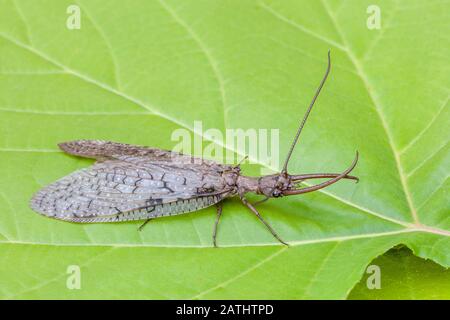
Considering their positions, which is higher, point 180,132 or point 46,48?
point 46,48

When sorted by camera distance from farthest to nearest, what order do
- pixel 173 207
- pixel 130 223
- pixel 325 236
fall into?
pixel 173 207, pixel 130 223, pixel 325 236

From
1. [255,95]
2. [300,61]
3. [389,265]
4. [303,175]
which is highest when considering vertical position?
[300,61]

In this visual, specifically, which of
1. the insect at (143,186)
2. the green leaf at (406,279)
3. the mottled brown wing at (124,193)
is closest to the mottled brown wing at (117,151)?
the insect at (143,186)

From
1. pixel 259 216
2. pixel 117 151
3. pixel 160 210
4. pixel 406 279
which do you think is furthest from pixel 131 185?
pixel 406 279

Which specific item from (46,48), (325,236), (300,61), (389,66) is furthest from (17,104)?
(389,66)

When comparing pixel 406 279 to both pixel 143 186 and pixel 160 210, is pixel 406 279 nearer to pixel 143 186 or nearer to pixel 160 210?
pixel 160 210

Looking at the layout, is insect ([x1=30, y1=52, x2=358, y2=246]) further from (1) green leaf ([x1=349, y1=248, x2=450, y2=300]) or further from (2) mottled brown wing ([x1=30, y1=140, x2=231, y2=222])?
(1) green leaf ([x1=349, y1=248, x2=450, y2=300])

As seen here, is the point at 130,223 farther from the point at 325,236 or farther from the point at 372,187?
the point at 372,187
